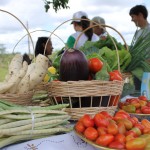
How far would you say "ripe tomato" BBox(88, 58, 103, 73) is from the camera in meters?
1.29

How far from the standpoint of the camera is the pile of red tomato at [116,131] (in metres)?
0.89

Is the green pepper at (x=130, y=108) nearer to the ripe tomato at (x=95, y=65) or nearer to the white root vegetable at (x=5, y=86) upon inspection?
the ripe tomato at (x=95, y=65)

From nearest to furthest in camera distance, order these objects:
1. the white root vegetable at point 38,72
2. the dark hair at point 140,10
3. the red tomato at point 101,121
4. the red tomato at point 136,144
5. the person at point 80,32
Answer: the red tomato at point 136,144
the red tomato at point 101,121
the white root vegetable at point 38,72
the person at point 80,32
the dark hair at point 140,10

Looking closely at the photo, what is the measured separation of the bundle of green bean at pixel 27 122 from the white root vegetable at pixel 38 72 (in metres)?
0.20

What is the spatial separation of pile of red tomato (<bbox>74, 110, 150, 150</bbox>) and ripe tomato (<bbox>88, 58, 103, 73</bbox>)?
0.27m

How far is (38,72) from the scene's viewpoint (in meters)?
1.30

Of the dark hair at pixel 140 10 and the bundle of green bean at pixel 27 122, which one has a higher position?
the dark hair at pixel 140 10

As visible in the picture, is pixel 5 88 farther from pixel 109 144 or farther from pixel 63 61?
pixel 109 144

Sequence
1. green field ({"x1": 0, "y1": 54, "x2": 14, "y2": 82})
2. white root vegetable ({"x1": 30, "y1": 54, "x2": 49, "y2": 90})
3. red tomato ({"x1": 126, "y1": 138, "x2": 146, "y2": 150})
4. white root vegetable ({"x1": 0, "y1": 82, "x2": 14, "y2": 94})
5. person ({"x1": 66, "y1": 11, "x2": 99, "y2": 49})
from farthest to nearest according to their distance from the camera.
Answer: person ({"x1": 66, "y1": 11, "x2": 99, "y2": 49})
green field ({"x1": 0, "y1": 54, "x2": 14, "y2": 82})
white root vegetable ({"x1": 30, "y1": 54, "x2": 49, "y2": 90})
white root vegetable ({"x1": 0, "y1": 82, "x2": 14, "y2": 94})
red tomato ({"x1": 126, "y1": 138, "x2": 146, "y2": 150})

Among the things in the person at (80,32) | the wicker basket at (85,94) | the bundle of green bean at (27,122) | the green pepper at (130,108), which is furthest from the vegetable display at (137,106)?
the person at (80,32)

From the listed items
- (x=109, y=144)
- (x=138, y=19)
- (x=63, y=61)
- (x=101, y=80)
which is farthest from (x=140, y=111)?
(x=138, y=19)

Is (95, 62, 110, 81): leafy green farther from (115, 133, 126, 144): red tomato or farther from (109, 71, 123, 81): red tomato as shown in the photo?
(115, 133, 126, 144): red tomato

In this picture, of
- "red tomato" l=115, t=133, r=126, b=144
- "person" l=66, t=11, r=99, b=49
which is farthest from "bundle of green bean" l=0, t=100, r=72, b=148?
"person" l=66, t=11, r=99, b=49

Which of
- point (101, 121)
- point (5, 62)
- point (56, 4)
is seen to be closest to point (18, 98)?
point (101, 121)
